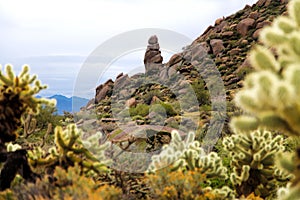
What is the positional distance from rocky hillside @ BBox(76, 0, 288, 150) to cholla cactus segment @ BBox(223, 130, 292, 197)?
13.0 metres

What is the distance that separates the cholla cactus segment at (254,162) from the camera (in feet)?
26.0

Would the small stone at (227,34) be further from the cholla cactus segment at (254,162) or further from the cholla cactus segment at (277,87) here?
the cholla cactus segment at (277,87)

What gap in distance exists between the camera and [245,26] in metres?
47.1

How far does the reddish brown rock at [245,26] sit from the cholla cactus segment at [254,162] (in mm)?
40331

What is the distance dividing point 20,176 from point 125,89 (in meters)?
34.7

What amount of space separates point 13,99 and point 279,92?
182 inches

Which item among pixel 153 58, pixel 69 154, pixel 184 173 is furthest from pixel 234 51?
pixel 69 154

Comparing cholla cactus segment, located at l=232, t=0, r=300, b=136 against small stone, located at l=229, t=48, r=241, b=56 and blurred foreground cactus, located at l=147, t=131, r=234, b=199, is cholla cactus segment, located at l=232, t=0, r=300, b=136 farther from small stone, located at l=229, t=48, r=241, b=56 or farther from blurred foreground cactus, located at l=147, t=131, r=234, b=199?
small stone, located at l=229, t=48, r=241, b=56

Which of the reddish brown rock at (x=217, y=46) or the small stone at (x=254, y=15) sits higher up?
the small stone at (x=254, y=15)

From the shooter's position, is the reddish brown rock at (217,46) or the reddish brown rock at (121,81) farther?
the reddish brown rock at (217,46)

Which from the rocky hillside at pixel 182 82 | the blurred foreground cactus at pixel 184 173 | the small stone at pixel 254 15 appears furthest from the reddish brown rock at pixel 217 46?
the blurred foreground cactus at pixel 184 173

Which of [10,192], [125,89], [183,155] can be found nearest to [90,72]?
[183,155]

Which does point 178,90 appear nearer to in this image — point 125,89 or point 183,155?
point 125,89

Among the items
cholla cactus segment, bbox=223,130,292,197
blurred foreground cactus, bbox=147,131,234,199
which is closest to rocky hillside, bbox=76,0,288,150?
cholla cactus segment, bbox=223,130,292,197
